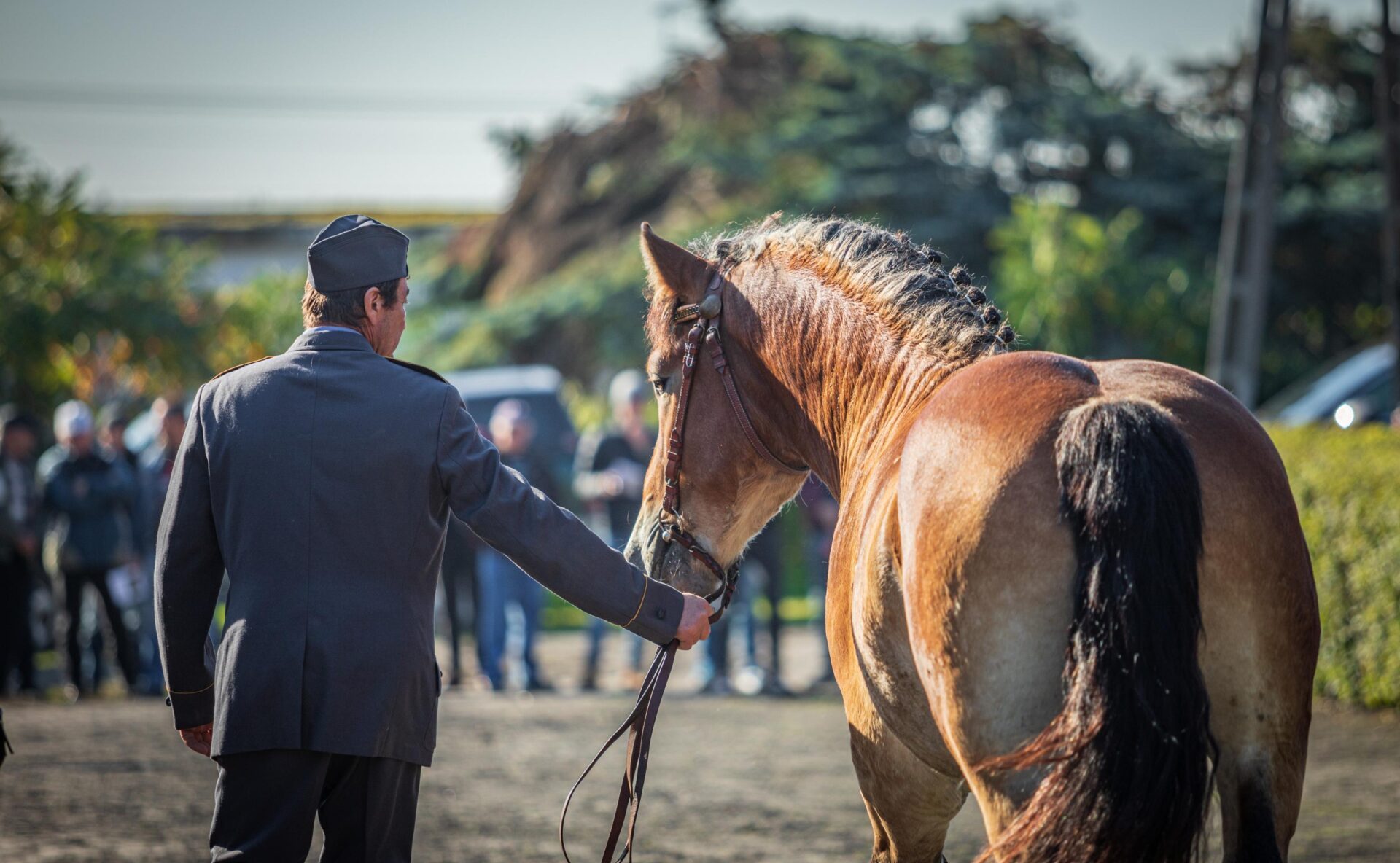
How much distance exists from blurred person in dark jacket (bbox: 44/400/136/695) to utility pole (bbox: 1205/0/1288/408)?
29.6 ft

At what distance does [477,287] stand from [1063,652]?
75.9 ft

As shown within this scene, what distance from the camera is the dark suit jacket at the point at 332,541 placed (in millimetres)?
2697

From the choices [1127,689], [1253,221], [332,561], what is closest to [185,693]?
[332,561]

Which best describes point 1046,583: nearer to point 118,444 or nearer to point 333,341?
point 333,341

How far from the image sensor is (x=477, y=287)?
24.5 m

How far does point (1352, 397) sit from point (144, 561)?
1135 centimetres

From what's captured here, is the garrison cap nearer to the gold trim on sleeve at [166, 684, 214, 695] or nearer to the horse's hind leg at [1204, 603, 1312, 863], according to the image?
the gold trim on sleeve at [166, 684, 214, 695]

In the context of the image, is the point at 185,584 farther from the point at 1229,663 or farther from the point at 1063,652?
the point at 1229,663

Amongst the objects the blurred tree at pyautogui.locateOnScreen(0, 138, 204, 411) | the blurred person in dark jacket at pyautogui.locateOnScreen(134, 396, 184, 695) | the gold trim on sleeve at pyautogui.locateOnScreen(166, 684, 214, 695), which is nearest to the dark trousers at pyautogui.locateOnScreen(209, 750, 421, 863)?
the gold trim on sleeve at pyautogui.locateOnScreen(166, 684, 214, 695)

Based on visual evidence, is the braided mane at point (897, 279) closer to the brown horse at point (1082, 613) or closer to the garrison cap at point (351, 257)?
the brown horse at point (1082, 613)

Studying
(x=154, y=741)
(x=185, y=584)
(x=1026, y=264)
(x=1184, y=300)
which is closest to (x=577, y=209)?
(x=1026, y=264)

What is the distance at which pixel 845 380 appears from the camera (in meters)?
3.16

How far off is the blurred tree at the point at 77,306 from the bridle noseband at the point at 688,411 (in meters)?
15.1

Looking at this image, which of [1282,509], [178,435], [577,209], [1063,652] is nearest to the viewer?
[1063,652]
